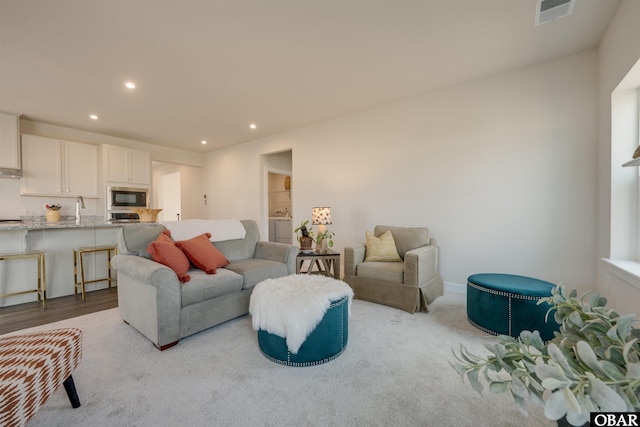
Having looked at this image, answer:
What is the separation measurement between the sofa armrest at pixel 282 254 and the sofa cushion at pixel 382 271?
758 millimetres

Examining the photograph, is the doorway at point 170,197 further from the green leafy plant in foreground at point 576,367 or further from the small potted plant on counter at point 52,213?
the green leafy plant in foreground at point 576,367

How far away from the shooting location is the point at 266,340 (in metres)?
1.79

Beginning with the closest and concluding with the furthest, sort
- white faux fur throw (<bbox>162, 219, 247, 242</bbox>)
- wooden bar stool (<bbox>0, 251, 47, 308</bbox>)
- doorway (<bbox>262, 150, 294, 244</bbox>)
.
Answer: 1. white faux fur throw (<bbox>162, 219, 247, 242</bbox>)
2. wooden bar stool (<bbox>0, 251, 47, 308</bbox>)
3. doorway (<bbox>262, 150, 294, 244</bbox>)

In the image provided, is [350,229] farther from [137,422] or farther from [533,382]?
[533,382]

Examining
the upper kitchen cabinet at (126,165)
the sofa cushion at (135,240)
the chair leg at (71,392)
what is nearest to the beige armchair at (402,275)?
the sofa cushion at (135,240)

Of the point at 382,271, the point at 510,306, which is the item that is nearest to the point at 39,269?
the point at 382,271

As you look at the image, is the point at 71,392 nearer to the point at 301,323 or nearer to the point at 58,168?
the point at 301,323

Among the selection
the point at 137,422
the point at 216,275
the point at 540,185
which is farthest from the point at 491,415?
the point at 540,185

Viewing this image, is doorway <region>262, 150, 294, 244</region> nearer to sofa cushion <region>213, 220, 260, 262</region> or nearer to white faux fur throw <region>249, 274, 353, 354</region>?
sofa cushion <region>213, 220, 260, 262</region>

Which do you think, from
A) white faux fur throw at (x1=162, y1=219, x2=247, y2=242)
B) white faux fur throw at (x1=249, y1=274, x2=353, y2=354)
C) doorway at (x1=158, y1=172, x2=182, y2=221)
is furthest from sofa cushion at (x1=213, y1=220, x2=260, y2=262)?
doorway at (x1=158, y1=172, x2=182, y2=221)

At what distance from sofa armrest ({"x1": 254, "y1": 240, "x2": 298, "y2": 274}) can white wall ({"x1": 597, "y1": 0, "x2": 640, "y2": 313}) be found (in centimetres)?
267

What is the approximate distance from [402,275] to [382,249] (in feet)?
1.55

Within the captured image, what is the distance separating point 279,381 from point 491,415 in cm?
115

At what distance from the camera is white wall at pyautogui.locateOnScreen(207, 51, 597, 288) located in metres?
2.57
